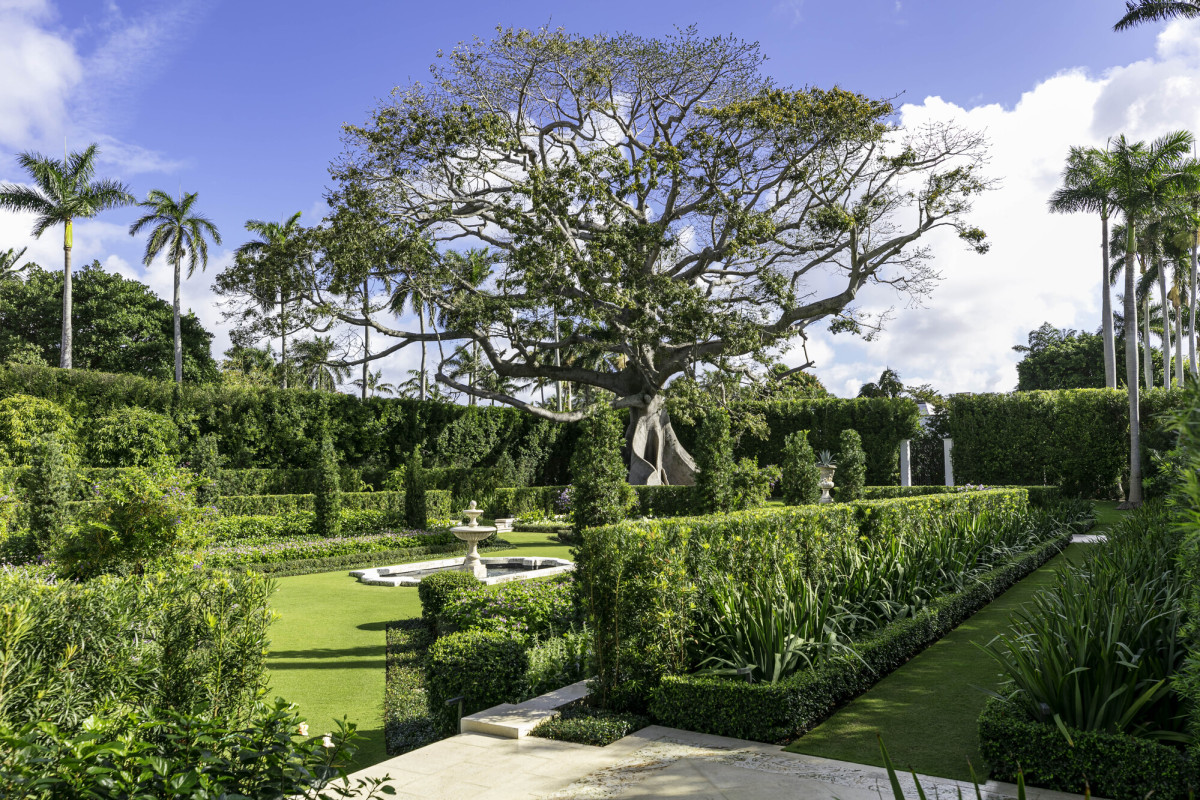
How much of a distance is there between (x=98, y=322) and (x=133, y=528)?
2939cm

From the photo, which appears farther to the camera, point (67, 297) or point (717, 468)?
point (67, 297)

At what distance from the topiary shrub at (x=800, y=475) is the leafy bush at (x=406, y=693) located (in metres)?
8.96

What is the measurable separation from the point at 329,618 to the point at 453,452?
1652 centimetres

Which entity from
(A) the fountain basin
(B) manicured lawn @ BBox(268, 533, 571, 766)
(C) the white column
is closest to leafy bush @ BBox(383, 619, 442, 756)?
(B) manicured lawn @ BBox(268, 533, 571, 766)

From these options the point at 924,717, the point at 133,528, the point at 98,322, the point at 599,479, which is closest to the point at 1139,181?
the point at 599,479

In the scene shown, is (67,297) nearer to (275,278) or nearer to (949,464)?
(275,278)

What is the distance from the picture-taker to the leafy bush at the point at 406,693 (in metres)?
5.91

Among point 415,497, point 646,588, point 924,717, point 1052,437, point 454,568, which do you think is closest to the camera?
point 924,717

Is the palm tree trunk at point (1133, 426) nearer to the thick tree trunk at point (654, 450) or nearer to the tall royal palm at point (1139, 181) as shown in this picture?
the tall royal palm at point (1139, 181)

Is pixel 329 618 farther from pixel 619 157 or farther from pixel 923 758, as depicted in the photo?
pixel 619 157

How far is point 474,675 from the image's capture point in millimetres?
6102

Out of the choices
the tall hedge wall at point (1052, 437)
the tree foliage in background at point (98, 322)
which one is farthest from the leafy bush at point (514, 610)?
the tree foliage in background at point (98, 322)

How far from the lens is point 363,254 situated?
19078mm

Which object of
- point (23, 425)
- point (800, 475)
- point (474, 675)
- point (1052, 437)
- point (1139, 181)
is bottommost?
point (474, 675)
